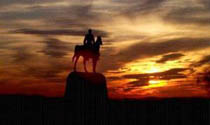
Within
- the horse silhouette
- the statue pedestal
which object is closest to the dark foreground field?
the statue pedestal

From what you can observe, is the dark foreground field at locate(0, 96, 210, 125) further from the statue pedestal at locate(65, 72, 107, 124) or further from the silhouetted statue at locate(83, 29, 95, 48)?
the silhouetted statue at locate(83, 29, 95, 48)

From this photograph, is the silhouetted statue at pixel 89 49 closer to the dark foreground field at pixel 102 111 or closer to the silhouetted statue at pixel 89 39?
the silhouetted statue at pixel 89 39

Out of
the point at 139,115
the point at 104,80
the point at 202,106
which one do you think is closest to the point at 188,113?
the point at 202,106

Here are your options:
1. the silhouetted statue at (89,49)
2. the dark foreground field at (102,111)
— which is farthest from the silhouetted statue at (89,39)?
the dark foreground field at (102,111)

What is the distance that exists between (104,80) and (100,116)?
7.90 ft

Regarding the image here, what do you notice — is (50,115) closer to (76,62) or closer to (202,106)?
(76,62)

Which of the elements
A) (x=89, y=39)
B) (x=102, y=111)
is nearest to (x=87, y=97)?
(x=102, y=111)

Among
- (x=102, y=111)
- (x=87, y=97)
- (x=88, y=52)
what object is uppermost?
(x=88, y=52)

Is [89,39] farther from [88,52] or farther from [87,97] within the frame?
[87,97]

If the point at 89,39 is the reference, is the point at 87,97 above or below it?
below

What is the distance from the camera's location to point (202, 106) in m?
37.3

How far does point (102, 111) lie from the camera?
25.5 meters

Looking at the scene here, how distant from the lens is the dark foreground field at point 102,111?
24953mm

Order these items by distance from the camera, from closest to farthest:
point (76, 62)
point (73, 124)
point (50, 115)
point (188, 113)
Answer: point (73, 124) → point (76, 62) → point (50, 115) → point (188, 113)
